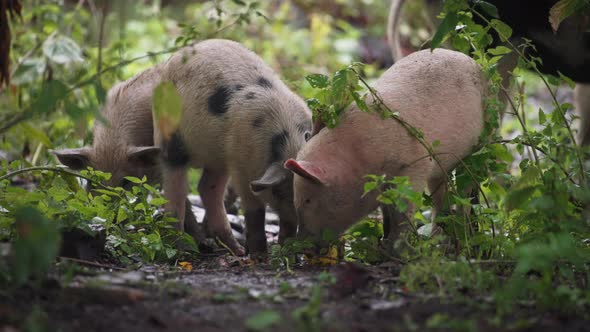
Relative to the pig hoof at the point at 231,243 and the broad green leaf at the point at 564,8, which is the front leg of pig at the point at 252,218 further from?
the broad green leaf at the point at 564,8

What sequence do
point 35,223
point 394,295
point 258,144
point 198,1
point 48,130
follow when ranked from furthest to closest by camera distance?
point 198,1, point 48,130, point 258,144, point 394,295, point 35,223

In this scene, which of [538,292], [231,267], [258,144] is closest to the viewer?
[538,292]

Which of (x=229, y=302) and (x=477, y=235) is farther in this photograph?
(x=477, y=235)

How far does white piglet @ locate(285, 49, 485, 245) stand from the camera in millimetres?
4332

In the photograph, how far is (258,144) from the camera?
496 centimetres

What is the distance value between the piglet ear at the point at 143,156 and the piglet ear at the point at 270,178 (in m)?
0.93

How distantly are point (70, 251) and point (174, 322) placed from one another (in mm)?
1522

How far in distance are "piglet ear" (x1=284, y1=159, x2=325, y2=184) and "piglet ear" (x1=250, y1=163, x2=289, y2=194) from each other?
0.28m

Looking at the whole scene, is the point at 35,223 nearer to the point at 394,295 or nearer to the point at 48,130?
the point at 394,295

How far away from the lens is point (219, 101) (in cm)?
516

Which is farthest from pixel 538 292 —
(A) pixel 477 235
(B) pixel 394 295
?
(A) pixel 477 235

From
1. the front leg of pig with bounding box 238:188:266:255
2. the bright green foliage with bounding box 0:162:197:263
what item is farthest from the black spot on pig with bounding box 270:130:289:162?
the bright green foliage with bounding box 0:162:197:263

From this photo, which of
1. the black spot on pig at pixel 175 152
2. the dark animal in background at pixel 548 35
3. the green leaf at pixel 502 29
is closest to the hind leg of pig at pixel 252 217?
the black spot on pig at pixel 175 152

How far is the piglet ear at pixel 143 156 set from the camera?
5.30 meters
